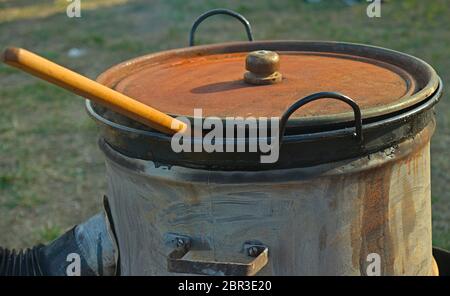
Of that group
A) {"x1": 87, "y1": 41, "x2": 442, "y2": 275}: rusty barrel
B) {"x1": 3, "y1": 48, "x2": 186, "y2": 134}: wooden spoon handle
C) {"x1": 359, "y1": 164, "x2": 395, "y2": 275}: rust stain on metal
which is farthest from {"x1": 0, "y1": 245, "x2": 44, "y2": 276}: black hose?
A: {"x1": 359, "y1": 164, "x2": 395, "y2": 275}: rust stain on metal

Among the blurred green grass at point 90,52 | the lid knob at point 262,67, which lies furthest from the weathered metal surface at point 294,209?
the blurred green grass at point 90,52

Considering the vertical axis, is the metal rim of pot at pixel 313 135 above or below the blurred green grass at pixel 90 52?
above

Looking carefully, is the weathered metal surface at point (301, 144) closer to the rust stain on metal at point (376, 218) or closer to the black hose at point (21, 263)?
the rust stain on metal at point (376, 218)

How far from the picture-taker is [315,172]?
6.57 feet

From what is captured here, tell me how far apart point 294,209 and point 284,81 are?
0.59 metres

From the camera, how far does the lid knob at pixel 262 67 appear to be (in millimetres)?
2324

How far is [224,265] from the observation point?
6.43 ft

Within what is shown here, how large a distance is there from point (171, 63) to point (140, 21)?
6780 mm

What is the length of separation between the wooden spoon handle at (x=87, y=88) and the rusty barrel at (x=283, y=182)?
0.08m

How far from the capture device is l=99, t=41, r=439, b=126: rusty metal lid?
7.04 feet

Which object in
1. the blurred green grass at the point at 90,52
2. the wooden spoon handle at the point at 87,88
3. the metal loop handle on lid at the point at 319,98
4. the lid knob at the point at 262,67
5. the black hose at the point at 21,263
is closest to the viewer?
the wooden spoon handle at the point at 87,88

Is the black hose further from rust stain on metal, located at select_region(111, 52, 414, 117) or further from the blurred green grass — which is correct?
the blurred green grass

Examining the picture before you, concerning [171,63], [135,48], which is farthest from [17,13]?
[171,63]

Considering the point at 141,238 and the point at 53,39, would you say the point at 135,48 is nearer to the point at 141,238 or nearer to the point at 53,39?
the point at 53,39
